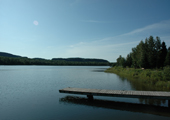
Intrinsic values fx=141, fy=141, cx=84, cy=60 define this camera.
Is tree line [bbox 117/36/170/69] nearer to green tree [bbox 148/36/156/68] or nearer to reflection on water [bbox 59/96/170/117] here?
green tree [bbox 148/36/156/68]

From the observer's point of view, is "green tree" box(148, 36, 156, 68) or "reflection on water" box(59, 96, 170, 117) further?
"green tree" box(148, 36, 156, 68)

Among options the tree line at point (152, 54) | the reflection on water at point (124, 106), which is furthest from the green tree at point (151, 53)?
the reflection on water at point (124, 106)

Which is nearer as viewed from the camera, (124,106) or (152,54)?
(124,106)

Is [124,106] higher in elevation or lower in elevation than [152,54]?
lower

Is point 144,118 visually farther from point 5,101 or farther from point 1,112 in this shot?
point 5,101

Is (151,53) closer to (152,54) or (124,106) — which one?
(152,54)

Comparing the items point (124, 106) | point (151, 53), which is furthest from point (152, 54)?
point (124, 106)

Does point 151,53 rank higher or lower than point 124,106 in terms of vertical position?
higher

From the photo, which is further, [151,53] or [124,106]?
[151,53]

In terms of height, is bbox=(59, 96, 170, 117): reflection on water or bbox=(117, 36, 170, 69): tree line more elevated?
bbox=(117, 36, 170, 69): tree line

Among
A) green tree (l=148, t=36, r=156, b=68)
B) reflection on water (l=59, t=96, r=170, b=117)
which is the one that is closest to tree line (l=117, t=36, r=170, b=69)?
green tree (l=148, t=36, r=156, b=68)

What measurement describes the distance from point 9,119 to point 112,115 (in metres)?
7.59

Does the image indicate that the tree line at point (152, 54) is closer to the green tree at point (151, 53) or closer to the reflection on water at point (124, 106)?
the green tree at point (151, 53)

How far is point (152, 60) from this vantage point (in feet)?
159
